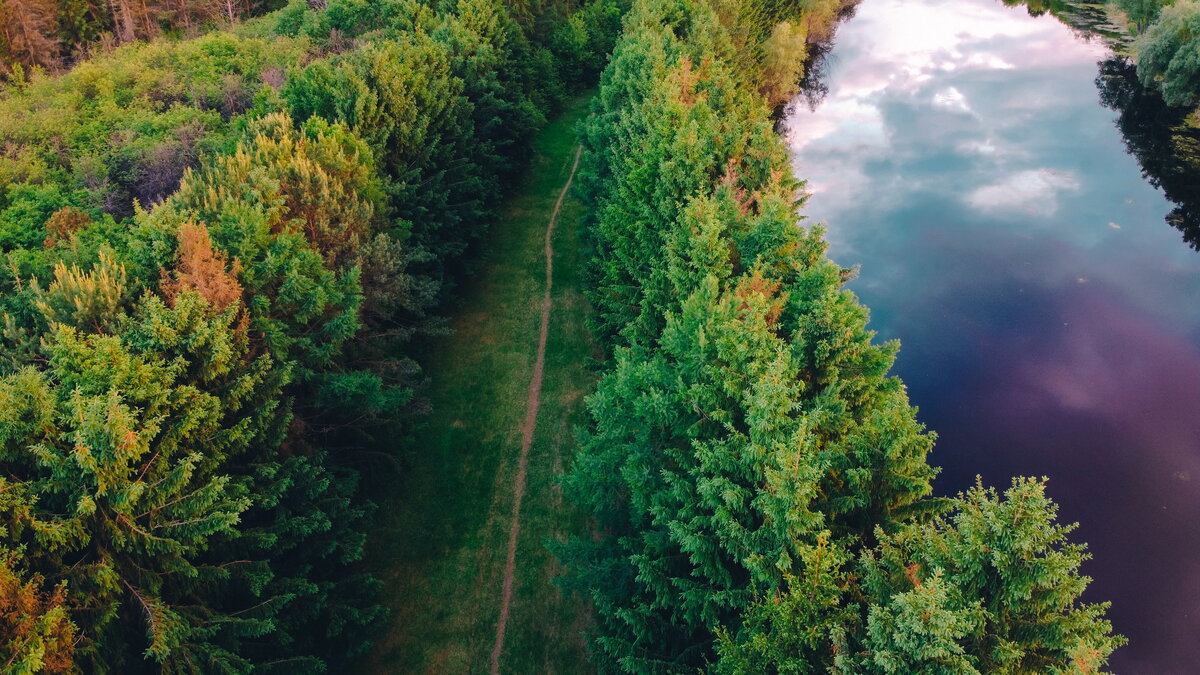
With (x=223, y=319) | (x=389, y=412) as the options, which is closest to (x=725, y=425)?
(x=223, y=319)

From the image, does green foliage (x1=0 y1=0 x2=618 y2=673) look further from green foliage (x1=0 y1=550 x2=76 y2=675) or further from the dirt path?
the dirt path

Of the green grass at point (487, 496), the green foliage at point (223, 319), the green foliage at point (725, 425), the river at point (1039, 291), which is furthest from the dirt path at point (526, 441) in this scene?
the river at point (1039, 291)

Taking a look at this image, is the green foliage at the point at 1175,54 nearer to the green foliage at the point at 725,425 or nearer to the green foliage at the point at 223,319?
the green foliage at the point at 725,425

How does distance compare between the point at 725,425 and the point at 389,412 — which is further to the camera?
the point at 389,412

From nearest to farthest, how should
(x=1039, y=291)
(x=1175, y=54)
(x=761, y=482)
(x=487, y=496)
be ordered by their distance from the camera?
(x=761, y=482)
(x=487, y=496)
(x=1039, y=291)
(x=1175, y=54)

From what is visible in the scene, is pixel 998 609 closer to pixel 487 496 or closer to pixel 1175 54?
pixel 487 496

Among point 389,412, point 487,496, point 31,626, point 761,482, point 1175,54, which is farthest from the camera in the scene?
point 1175,54

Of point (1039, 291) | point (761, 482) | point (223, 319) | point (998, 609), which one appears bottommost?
point (1039, 291)

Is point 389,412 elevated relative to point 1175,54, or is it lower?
lower
